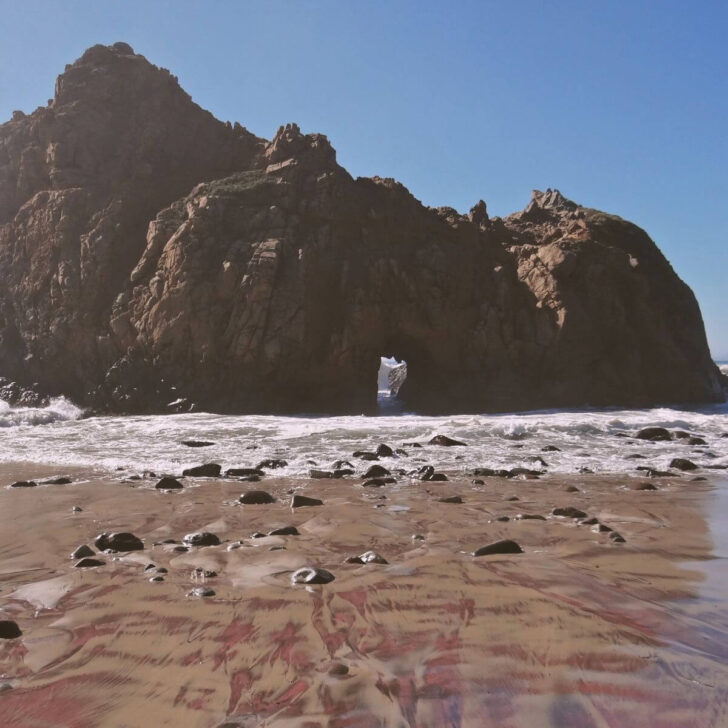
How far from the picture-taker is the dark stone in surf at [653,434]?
645 inches

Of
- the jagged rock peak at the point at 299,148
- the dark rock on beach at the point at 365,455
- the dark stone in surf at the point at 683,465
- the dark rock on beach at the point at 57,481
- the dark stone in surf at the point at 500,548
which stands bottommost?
the dark rock on beach at the point at 57,481

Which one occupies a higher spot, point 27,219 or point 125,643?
point 27,219

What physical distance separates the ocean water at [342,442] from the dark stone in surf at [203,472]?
2.71ft

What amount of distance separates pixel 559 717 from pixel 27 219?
32880 millimetres

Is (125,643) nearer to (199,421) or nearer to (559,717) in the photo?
(559,717)

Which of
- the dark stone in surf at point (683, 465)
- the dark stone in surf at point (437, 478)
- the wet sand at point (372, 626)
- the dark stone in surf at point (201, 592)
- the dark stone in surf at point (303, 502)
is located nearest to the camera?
the wet sand at point (372, 626)

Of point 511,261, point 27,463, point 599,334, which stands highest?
point 511,261

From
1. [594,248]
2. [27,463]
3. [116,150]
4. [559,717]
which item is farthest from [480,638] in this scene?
[116,150]

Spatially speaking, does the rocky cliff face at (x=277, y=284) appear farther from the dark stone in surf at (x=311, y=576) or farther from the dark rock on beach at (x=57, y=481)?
the dark stone in surf at (x=311, y=576)

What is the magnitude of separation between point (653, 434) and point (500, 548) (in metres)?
13.0

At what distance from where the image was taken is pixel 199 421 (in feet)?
67.1

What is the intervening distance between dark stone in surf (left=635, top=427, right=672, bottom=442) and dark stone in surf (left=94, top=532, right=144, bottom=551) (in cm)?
1462

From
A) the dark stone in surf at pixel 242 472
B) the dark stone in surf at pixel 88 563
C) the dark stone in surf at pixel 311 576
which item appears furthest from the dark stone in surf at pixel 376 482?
the dark stone in surf at pixel 88 563

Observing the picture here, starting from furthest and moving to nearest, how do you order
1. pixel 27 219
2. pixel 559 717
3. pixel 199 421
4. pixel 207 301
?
pixel 27 219 → pixel 207 301 → pixel 199 421 → pixel 559 717
